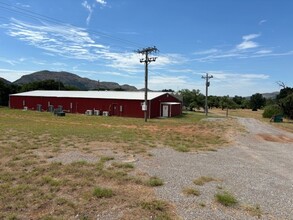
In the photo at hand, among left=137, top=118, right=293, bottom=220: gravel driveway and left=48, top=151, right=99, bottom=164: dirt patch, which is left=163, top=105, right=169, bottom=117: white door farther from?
left=48, top=151, right=99, bottom=164: dirt patch

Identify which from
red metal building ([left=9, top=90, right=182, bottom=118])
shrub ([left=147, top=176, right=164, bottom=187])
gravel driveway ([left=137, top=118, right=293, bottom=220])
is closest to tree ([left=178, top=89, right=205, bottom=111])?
red metal building ([left=9, top=90, right=182, bottom=118])

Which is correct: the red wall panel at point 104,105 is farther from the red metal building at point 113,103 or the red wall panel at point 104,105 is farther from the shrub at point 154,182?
the shrub at point 154,182

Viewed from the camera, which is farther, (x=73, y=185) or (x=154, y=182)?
(x=154, y=182)

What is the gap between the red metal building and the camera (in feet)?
117

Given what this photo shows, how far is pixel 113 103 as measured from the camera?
123ft

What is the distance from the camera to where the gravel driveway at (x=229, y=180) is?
544cm

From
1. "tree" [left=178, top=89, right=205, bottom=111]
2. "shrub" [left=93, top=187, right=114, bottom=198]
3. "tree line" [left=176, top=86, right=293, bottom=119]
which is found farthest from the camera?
"tree" [left=178, top=89, right=205, bottom=111]

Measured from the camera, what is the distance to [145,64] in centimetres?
2947

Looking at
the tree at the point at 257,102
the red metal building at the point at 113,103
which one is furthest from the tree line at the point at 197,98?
the tree at the point at 257,102

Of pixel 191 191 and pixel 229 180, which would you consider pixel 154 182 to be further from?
pixel 229 180

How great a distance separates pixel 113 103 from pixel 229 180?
30.8 m

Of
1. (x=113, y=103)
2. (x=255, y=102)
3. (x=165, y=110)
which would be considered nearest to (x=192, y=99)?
(x=165, y=110)

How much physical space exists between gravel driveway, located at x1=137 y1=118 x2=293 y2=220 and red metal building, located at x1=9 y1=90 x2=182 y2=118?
926 inches

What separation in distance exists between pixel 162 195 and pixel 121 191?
96cm
